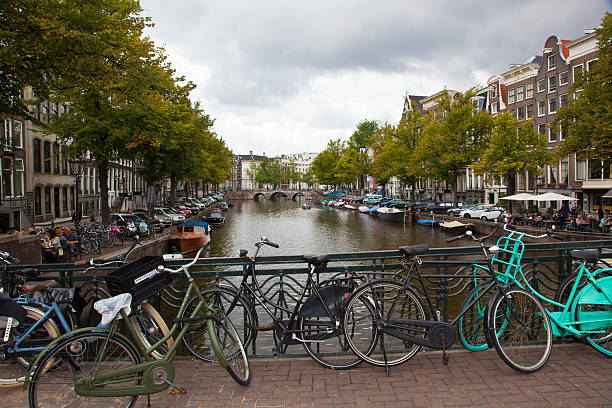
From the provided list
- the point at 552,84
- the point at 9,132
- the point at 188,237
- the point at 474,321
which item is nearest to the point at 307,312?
the point at 474,321

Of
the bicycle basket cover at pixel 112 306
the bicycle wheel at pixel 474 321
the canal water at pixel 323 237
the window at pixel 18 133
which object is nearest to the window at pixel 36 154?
the window at pixel 18 133

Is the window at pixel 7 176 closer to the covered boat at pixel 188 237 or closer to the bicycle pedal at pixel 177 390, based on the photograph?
the covered boat at pixel 188 237

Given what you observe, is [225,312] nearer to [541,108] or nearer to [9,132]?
[9,132]

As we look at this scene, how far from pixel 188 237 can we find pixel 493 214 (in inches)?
988

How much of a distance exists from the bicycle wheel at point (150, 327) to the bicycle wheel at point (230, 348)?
0.44 m

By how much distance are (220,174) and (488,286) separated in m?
58.1

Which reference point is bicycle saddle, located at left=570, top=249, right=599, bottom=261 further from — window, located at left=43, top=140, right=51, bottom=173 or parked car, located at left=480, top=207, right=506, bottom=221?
window, located at left=43, top=140, right=51, bottom=173

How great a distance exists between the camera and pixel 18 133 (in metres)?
28.3

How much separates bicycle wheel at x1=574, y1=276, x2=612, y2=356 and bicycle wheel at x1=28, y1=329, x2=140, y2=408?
4548 mm

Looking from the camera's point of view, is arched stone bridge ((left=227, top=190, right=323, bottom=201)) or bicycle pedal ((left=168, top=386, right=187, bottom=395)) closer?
bicycle pedal ((left=168, top=386, right=187, bottom=395))

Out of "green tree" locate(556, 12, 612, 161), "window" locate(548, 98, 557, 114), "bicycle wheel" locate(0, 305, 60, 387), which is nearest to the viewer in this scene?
"bicycle wheel" locate(0, 305, 60, 387)

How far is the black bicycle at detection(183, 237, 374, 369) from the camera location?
4.48 meters

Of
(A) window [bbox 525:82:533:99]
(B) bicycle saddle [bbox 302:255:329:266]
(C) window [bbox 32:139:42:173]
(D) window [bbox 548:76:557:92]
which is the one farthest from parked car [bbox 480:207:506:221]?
(C) window [bbox 32:139:42:173]

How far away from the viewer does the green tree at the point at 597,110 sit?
906 inches
